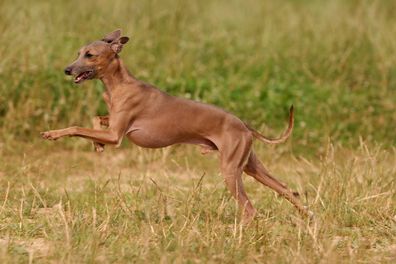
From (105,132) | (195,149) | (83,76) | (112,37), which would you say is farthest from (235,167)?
(195,149)

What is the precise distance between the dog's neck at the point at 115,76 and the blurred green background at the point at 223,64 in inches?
114

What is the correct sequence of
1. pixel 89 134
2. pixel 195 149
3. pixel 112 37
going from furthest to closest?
pixel 195 149 < pixel 112 37 < pixel 89 134

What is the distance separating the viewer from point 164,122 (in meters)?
6.96

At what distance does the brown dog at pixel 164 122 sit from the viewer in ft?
22.7

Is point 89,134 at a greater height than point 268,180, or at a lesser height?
greater

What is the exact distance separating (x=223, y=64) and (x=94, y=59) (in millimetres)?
4789

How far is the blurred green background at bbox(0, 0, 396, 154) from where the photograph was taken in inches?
409

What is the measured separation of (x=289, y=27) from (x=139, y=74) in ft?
8.46

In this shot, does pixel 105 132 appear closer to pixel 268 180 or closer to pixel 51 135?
pixel 51 135

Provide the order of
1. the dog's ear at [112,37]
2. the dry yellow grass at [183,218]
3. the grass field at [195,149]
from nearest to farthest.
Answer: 1. the dry yellow grass at [183,218]
2. the grass field at [195,149]
3. the dog's ear at [112,37]

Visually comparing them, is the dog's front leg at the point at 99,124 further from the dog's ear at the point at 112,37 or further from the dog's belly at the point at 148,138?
the dog's ear at the point at 112,37

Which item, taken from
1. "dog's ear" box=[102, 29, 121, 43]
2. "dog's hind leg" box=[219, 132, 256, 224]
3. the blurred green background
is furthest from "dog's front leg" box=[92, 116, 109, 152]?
the blurred green background

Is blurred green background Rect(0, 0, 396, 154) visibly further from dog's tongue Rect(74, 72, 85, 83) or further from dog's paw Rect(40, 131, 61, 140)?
dog's paw Rect(40, 131, 61, 140)

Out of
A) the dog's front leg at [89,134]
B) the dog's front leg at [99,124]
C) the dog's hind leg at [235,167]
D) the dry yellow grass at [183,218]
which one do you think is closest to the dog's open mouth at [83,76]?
the dog's front leg at [99,124]
